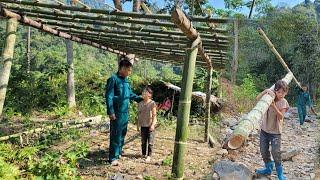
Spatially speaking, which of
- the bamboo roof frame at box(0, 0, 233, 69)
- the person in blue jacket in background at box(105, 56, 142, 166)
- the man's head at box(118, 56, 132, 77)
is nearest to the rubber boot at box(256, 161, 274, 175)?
the bamboo roof frame at box(0, 0, 233, 69)

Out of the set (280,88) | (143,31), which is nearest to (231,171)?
(280,88)

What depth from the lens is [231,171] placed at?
188 inches

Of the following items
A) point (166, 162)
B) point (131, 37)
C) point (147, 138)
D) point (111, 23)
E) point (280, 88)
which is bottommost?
point (166, 162)

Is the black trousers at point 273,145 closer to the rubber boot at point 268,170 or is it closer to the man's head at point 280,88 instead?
the rubber boot at point 268,170

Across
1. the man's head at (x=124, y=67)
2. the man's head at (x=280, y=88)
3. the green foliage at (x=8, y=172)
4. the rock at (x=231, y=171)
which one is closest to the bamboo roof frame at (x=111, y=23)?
the man's head at (x=124, y=67)

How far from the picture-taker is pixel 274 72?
9219mm

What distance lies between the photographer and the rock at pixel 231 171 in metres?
4.71

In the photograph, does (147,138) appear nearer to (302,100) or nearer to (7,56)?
(7,56)

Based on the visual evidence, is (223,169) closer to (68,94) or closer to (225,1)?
(68,94)

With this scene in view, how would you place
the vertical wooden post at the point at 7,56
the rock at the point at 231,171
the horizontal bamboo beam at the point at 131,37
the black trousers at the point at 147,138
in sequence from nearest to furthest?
the rock at the point at 231,171 < the vertical wooden post at the point at 7,56 < the black trousers at the point at 147,138 < the horizontal bamboo beam at the point at 131,37

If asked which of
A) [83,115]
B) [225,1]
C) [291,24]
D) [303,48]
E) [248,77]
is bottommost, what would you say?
[83,115]

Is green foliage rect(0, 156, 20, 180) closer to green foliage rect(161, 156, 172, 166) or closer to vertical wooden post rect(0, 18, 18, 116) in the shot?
vertical wooden post rect(0, 18, 18, 116)

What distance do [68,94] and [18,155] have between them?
19.5 feet

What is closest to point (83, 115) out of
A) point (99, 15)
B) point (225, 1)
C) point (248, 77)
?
point (248, 77)
